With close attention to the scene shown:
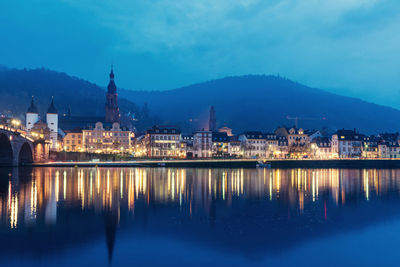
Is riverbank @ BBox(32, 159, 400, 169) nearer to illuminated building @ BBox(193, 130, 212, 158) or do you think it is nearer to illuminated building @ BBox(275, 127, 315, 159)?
illuminated building @ BBox(275, 127, 315, 159)

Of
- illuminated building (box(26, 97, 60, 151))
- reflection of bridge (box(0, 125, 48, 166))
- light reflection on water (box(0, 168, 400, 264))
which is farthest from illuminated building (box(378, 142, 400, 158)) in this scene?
reflection of bridge (box(0, 125, 48, 166))

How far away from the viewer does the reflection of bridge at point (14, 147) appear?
6988cm

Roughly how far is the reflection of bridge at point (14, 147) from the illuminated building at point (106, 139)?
1213 inches

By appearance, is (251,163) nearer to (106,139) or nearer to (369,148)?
(106,139)

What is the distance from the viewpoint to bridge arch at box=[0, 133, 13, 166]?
70188 millimetres

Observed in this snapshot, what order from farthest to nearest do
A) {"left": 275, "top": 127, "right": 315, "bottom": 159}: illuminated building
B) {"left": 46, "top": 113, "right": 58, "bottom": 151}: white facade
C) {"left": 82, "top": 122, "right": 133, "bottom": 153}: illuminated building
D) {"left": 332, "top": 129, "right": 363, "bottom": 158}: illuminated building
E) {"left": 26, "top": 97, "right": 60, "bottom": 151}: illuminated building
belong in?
1. {"left": 275, "top": 127, "right": 315, "bottom": 159}: illuminated building
2. {"left": 332, "top": 129, "right": 363, "bottom": 158}: illuminated building
3. {"left": 46, "top": 113, "right": 58, "bottom": 151}: white facade
4. {"left": 82, "top": 122, "right": 133, "bottom": 153}: illuminated building
5. {"left": 26, "top": 97, "right": 60, "bottom": 151}: illuminated building

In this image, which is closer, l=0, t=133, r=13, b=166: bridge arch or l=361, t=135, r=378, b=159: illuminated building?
l=0, t=133, r=13, b=166: bridge arch

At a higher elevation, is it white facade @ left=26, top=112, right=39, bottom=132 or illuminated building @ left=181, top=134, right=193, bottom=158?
white facade @ left=26, top=112, right=39, bottom=132

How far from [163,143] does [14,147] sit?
51.4m

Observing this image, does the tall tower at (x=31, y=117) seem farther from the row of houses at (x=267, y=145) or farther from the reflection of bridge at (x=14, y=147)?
the reflection of bridge at (x=14, y=147)

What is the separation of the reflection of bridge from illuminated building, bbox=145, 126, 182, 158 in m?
38.2

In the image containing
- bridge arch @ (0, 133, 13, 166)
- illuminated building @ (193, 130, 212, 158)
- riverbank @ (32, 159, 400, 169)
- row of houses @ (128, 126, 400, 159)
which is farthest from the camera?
illuminated building @ (193, 130, 212, 158)

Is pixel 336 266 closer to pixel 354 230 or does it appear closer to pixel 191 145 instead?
pixel 354 230

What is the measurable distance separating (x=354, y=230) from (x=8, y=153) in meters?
67.2
